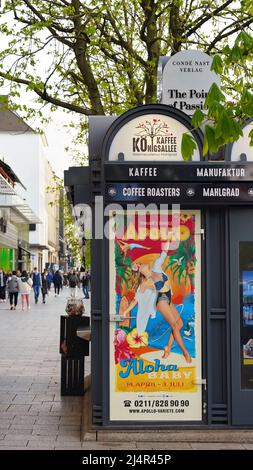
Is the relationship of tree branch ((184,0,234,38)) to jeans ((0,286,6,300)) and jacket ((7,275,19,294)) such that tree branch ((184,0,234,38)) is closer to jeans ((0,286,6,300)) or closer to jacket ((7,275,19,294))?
jacket ((7,275,19,294))

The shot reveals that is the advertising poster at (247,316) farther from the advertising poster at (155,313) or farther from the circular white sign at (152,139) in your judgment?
the circular white sign at (152,139)

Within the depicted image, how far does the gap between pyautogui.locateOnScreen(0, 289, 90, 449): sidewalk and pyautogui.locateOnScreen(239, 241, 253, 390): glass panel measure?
5.89 feet

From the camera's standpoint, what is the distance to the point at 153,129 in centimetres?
727

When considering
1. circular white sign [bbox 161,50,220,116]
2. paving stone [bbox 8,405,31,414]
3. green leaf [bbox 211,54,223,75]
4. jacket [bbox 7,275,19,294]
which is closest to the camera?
green leaf [bbox 211,54,223,75]

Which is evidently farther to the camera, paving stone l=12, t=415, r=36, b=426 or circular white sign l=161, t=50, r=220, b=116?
circular white sign l=161, t=50, r=220, b=116

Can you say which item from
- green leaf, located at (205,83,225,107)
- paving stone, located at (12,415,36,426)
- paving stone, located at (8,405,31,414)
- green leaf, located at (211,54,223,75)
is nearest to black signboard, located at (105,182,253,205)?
green leaf, located at (211,54,223,75)

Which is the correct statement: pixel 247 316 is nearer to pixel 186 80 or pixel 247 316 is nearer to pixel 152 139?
pixel 152 139

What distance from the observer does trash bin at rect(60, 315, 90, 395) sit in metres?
9.58

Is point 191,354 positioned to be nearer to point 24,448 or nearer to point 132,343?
point 132,343

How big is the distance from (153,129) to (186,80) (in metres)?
1.30

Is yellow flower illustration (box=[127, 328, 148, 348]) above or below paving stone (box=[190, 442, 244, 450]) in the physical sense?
above

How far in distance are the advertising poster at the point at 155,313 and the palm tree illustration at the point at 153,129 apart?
0.79 meters

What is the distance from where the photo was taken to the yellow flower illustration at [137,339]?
23.5 feet

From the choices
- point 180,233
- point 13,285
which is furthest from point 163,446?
point 13,285
